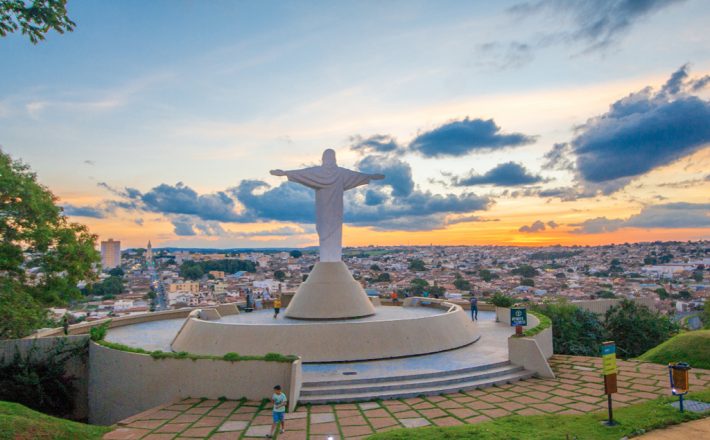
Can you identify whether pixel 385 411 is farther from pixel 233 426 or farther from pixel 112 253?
pixel 112 253

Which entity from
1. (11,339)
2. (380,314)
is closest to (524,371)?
(380,314)

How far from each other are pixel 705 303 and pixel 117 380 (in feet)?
83.6

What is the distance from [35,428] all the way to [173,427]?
234 centimetres

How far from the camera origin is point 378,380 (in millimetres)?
11516

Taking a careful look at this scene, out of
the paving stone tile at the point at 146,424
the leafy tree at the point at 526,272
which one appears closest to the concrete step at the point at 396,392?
the paving stone tile at the point at 146,424

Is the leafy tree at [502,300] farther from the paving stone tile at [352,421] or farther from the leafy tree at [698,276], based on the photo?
the leafy tree at [698,276]

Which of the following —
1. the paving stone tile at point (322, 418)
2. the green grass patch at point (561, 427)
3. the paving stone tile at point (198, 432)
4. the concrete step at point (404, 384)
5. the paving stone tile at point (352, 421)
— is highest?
the green grass patch at point (561, 427)

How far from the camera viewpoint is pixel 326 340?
13625mm

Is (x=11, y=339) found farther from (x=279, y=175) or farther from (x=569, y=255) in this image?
(x=569, y=255)

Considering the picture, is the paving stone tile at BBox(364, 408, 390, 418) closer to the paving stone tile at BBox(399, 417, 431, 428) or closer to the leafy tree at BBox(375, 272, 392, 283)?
the paving stone tile at BBox(399, 417, 431, 428)

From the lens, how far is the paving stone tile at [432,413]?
32.0 ft

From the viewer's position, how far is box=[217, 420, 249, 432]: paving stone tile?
30.8ft

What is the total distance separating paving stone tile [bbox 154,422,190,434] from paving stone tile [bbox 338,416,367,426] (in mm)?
3085

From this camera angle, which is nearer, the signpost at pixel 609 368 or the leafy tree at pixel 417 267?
the signpost at pixel 609 368
